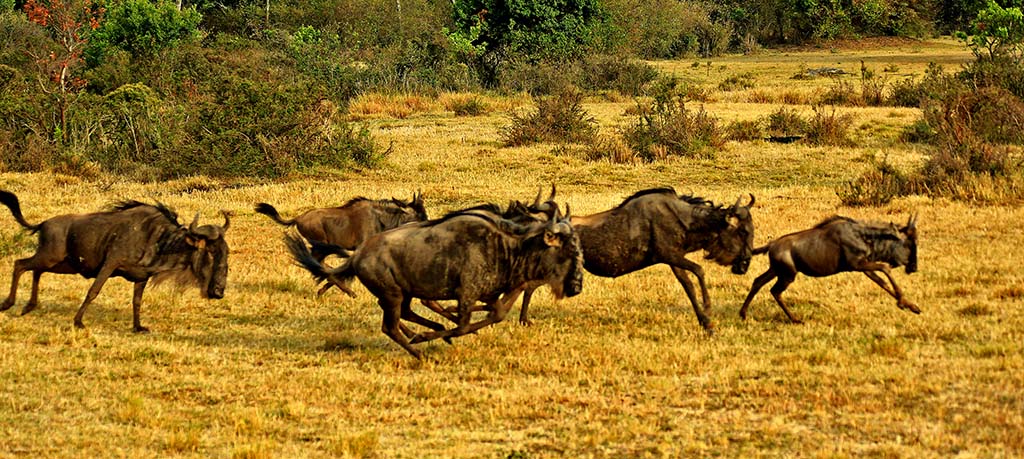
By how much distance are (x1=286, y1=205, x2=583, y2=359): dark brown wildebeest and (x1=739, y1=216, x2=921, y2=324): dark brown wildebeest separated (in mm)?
2443

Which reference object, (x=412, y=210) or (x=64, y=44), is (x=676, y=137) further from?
(x=64, y=44)

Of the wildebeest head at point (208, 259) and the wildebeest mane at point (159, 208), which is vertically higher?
the wildebeest mane at point (159, 208)

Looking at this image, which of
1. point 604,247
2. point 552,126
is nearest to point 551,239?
point 604,247

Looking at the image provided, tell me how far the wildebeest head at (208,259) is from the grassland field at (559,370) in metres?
0.52

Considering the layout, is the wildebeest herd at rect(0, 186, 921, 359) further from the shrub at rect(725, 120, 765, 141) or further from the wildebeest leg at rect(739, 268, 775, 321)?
the shrub at rect(725, 120, 765, 141)

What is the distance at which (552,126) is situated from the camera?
27.5 metres

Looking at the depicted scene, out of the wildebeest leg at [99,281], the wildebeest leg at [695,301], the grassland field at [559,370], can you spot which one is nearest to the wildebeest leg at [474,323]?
the grassland field at [559,370]

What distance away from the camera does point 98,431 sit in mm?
8023

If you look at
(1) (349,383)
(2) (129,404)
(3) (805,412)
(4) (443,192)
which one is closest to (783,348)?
(3) (805,412)

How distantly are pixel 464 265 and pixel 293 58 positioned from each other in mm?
31461

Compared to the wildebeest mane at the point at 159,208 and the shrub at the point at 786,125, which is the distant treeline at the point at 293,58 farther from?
the wildebeest mane at the point at 159,208

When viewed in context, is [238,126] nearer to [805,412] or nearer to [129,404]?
[129,404]

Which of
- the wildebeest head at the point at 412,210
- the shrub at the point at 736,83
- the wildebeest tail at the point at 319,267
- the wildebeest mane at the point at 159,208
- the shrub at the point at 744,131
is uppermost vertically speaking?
the wildebeest mane at the point at 159,208

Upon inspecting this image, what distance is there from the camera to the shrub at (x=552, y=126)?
26844 millimetres
